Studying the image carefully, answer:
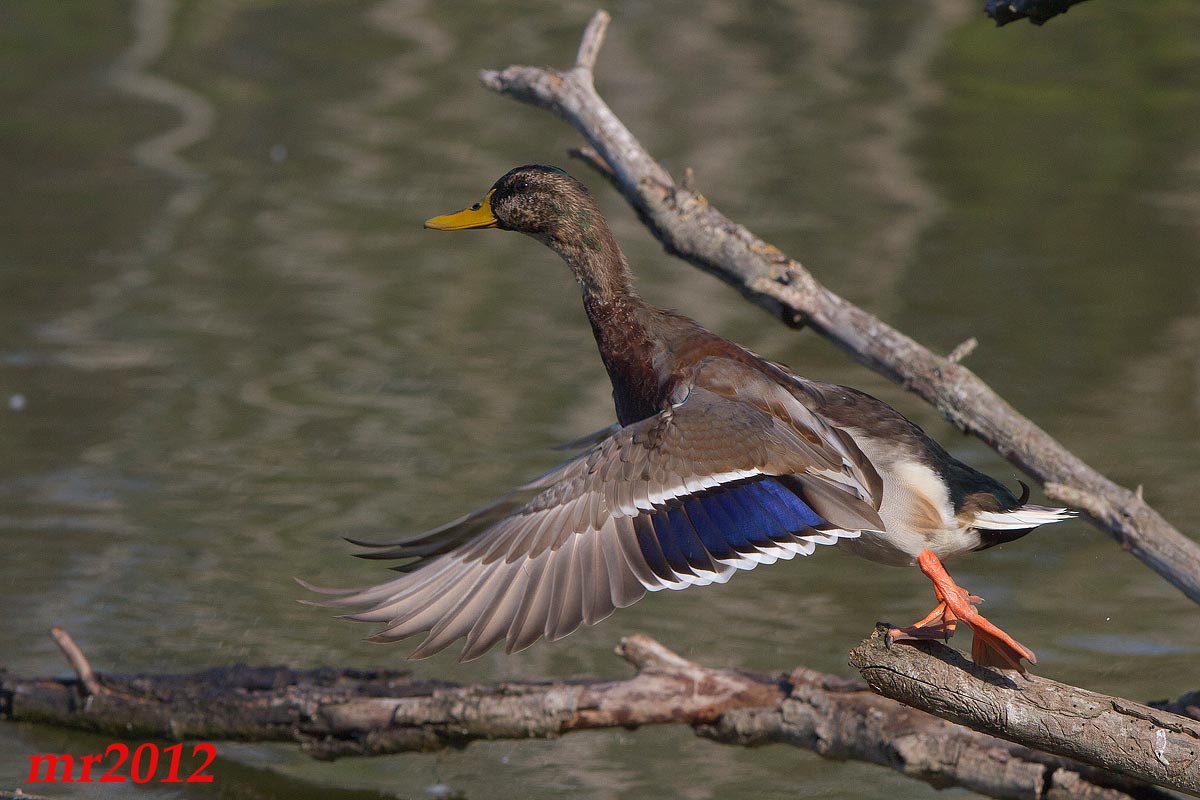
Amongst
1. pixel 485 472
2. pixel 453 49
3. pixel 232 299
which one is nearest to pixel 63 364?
pixel 232 299

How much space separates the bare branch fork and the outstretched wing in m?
0.85

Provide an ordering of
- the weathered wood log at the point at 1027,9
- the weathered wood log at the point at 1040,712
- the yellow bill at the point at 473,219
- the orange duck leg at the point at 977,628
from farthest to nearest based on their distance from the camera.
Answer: the yellow bill at the point at 473,219, the weathered wood log at the point at 1027,9, the orange duck leg at the point at 977,628, the weathered wood log at the point at 1040,712

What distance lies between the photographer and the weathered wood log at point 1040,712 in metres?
3.38

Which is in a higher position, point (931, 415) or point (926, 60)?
point (926, 60)

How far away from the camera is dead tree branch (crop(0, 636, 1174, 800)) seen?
4344mm

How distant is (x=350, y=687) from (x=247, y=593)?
136 cm

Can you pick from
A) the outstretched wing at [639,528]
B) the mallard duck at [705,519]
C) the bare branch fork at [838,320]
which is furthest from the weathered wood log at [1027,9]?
the outstretched wing at [639,528]

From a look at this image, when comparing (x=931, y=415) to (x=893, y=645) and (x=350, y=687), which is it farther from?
(x=893, y=645)

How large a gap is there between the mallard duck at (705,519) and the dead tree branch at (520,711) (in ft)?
1.79

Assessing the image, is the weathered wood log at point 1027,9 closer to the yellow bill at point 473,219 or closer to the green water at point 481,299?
the yellow bill at point 473,219

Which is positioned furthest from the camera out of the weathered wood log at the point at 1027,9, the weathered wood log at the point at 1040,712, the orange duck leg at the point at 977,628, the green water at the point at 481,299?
the green water at the point at 481,299

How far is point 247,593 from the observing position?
19.4 ft

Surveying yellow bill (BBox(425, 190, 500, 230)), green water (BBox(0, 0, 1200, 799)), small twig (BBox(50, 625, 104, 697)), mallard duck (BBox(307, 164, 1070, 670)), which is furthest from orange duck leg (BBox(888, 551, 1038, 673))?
small twig (BBox(50, 625, 104, 697))

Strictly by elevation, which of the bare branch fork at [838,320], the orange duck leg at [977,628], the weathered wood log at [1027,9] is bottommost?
the orange duck leg at [977,628]
